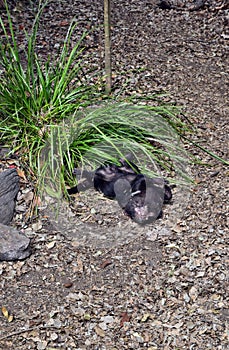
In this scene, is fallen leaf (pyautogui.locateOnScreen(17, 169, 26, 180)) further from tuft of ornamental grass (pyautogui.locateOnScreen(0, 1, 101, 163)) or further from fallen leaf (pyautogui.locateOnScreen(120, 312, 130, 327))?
fallen leaf (pyautogui.locateOnScreen(120, 312, 130, 327))

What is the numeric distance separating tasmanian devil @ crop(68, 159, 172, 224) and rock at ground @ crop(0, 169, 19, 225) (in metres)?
0.31

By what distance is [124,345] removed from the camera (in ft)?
9.14

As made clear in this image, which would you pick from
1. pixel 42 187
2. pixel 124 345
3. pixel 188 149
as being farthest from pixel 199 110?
pixel 124 345

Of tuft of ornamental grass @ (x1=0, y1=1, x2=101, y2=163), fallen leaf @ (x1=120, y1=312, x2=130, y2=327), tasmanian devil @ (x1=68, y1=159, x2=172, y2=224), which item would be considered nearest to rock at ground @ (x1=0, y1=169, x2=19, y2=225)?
tuft of ornamental grass @ (x1=0, y1=1, x2=101, y2=163)

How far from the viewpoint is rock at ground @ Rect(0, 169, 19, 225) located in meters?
3.31

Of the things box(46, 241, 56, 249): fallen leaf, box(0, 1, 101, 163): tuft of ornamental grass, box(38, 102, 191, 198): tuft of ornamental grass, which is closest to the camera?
box(46, 241, 56, 249): fallen leaf

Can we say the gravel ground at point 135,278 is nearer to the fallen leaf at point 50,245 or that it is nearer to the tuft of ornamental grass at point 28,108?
the fallen leaf at point 50,245

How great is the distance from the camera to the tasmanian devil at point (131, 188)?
3322mm

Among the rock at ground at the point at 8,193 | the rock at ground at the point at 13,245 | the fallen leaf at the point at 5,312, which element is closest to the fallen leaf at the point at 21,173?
the rock at ground at the point at 8,193

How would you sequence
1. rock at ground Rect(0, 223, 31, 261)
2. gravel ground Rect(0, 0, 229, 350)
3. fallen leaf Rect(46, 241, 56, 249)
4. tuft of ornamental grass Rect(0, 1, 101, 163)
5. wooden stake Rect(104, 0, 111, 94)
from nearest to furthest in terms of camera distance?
gravel ground Rect(0, 0, 229, 350) → rock at ground Rect(0, 223, 31, 261) → fallen leaf Rect(46, 241, 56, 249) → tuft of ornamental grass Rect(0, 1, 101, 163) → wooden stake Rect(104, 0, 111, 94)

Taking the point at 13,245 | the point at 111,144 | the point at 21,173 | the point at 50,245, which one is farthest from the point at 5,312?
the point at 111,144

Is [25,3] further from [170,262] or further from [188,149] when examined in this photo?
[170,262]

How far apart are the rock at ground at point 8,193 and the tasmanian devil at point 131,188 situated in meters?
0.31

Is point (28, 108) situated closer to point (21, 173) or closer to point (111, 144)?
point (21, 173)
